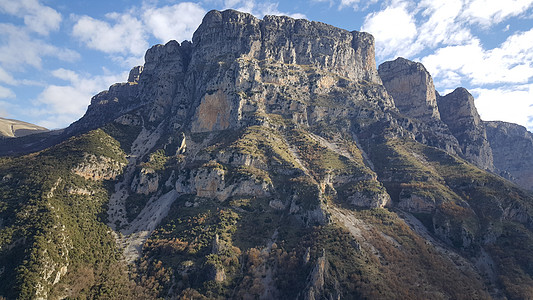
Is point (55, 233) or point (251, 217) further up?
point (251, 217)

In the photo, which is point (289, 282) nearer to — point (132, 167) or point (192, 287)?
point (192, 287)

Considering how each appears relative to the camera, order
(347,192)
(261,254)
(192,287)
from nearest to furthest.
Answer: (192,287) < (261,254) < (347,192)

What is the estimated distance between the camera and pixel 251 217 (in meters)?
113

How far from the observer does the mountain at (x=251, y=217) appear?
83.1 m

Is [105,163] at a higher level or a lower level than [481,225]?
higher

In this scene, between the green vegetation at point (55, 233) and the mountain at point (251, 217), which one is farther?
the mountain at point (251, 217)

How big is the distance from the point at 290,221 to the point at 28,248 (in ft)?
251

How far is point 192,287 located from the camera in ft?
277

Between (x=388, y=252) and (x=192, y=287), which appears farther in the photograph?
(x=388, y=252)

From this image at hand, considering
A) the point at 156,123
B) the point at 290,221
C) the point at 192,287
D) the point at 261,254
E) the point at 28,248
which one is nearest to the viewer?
the point at 28,248

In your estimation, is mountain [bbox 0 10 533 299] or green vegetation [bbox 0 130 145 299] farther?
mountain [bbox 0 10 533 299]

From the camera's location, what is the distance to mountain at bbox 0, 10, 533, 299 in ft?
273

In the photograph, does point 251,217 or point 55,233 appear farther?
point 251,217

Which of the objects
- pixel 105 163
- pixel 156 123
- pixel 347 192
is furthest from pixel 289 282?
pixel 156 123
